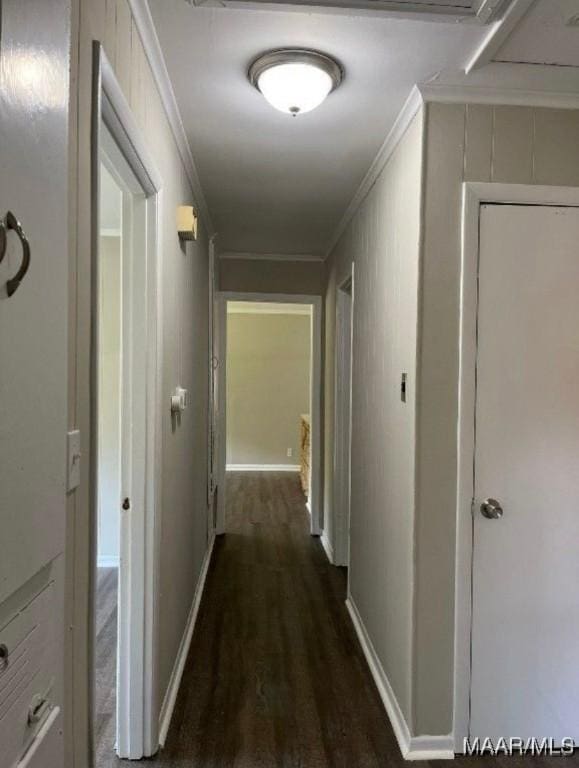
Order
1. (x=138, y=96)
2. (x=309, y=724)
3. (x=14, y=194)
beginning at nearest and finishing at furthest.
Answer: (x=14, y=194) → (x=138, y=96) → (x=309, y=724)

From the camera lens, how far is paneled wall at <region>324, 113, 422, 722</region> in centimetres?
187

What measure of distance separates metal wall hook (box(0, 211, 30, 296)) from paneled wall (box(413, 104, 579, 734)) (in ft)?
4.61

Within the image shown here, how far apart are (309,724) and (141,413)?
4.64ft

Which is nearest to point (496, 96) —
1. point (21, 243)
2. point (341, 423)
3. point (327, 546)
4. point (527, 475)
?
point (527, 475)

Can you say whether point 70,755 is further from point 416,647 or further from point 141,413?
point 416,647

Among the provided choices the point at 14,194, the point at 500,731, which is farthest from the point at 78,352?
the point at 500,731

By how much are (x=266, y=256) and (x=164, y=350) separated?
2592 mm

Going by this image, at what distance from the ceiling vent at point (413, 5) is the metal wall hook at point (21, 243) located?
1054 millimetres

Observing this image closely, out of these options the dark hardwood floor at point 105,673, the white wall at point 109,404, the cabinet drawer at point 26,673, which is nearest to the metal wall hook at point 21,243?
the cabinet drawer at point 26,673

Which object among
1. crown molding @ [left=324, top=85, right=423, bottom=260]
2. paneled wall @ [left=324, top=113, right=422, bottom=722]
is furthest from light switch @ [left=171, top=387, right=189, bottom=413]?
crown molding @ [left=324, top=85, right=423, bottom=260]

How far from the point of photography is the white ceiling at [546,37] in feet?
4.37

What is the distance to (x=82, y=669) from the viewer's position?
104cm

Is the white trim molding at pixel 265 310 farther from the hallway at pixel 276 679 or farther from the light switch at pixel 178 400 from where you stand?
the light switch at pixel 178 400

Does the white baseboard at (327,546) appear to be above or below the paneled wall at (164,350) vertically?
below
